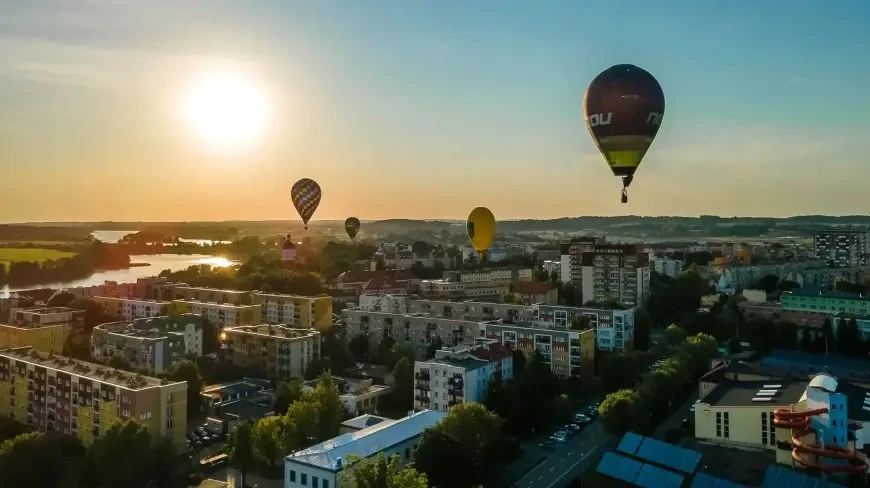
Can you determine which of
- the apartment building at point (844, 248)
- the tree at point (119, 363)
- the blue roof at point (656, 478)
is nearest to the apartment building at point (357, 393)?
the tree at point (119, 363)

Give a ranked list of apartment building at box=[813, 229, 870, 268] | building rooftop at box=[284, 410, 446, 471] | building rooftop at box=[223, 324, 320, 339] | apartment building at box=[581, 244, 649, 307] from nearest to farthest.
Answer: building rooftop at box=[284, 410, 446, 471]
building rooftop at box=[223, 324, 320, 339]
apartment building at box=[581, 244, 649, 307]
apartment building at box=[813, 229, 870, 268]

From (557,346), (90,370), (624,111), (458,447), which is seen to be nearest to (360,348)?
(557,346)

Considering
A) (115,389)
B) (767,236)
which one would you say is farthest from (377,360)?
(767,236)

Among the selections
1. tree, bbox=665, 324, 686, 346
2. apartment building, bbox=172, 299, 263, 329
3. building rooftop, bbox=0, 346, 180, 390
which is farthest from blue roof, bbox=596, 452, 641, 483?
apartment building, bbox=172, 299, 263, 329

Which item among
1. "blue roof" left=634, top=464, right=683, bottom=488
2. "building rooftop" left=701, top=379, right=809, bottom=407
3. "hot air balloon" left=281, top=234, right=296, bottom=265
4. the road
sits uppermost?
"hot air balloon" left=281, top=234, right=296, bottom=265

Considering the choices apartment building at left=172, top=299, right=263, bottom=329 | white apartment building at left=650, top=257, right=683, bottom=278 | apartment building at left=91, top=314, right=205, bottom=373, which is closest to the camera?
apartment building at left=91, top=314, right=205, bottom=373

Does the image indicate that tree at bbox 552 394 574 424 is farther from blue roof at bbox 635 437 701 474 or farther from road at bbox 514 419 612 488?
blue roof at bbox 635 437 701 474

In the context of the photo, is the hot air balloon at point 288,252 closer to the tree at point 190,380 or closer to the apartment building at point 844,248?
the tree at point 190,380

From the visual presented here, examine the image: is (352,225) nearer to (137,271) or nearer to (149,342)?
(149,342)
